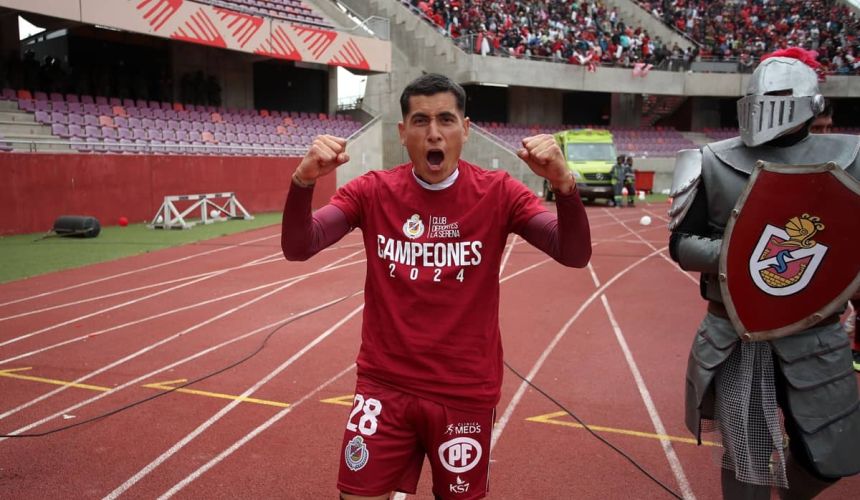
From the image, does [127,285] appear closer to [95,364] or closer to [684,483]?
[95,364]

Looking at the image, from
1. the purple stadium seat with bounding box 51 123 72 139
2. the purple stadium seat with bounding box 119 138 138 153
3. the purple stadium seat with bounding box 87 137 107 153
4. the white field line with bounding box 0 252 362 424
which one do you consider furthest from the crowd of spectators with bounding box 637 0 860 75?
the white field line with bounding box 0 252 362 424

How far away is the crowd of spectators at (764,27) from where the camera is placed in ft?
112

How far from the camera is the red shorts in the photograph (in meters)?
2.13

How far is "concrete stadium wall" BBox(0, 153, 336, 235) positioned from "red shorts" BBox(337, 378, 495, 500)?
49.4 feet

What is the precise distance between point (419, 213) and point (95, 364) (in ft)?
15.3

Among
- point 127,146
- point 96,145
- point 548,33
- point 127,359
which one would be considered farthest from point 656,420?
point 548,33

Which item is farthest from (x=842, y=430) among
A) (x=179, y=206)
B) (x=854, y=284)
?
(x=179, y=206)

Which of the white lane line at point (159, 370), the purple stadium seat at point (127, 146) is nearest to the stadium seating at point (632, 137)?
the purple stadium seat at point (127, 146)

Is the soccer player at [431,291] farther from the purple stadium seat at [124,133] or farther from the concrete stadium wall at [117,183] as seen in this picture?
the purple stadium seat at [124,133]

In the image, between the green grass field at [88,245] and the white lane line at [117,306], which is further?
the green grass field at [88,245]

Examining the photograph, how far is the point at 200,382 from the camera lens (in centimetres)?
518

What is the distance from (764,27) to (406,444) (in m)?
43.0

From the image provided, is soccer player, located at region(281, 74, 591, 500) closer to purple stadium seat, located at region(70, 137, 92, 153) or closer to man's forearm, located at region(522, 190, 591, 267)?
man's forearm, located at region(522, 190, 591, 267)

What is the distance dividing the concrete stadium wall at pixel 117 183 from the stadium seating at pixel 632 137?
14251 millimetres
